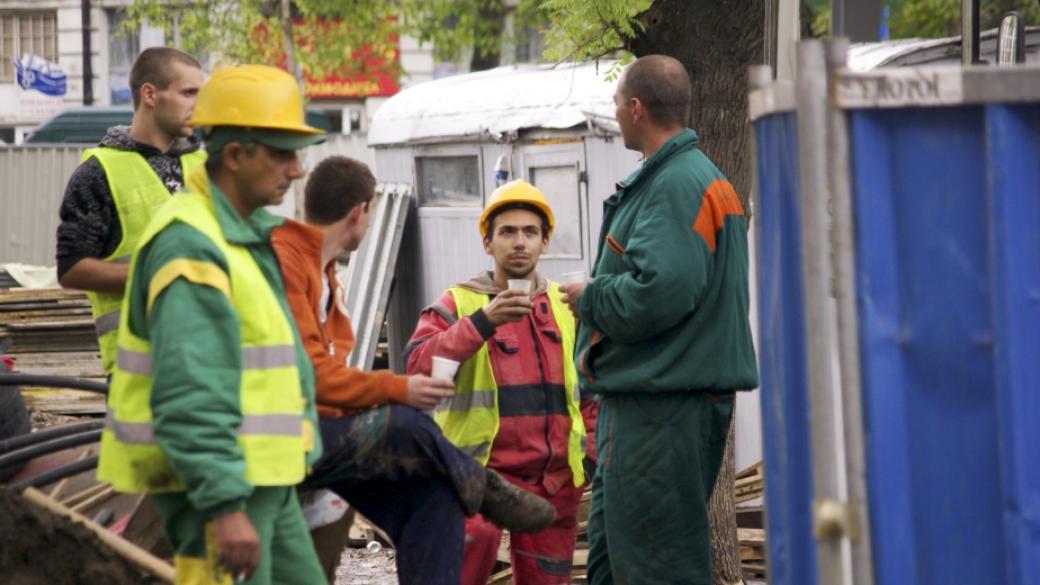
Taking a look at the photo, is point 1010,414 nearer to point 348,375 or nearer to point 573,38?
point 348,375

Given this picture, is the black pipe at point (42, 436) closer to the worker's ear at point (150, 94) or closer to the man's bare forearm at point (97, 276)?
the man's bare forearm at point (97, 276)

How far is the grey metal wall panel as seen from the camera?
26.4 meters

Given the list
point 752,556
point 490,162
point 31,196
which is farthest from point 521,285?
point 31,196

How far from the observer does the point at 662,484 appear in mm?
5742

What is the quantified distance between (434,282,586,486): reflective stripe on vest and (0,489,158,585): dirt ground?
173 centimetres

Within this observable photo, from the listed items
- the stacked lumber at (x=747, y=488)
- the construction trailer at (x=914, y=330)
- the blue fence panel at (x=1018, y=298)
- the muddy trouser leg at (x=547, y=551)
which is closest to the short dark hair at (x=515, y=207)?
the muddy trouser leg at (x=547, y=551)

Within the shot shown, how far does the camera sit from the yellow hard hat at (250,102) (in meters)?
4.36

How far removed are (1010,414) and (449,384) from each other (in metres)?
2.10

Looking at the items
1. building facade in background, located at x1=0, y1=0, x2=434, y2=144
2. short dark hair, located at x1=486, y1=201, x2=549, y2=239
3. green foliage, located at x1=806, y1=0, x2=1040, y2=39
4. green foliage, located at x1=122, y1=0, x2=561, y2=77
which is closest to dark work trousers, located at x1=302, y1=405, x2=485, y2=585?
short dark hair, located at x1=486, y1=201, x2=549, y2=239

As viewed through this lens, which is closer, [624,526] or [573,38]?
[624,526]

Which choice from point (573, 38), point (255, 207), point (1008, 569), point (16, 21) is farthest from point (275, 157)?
point (16, 21)

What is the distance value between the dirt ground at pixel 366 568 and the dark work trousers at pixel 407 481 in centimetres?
343

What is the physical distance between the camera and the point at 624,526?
582 centimetres

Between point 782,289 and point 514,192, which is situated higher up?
point 514,192
